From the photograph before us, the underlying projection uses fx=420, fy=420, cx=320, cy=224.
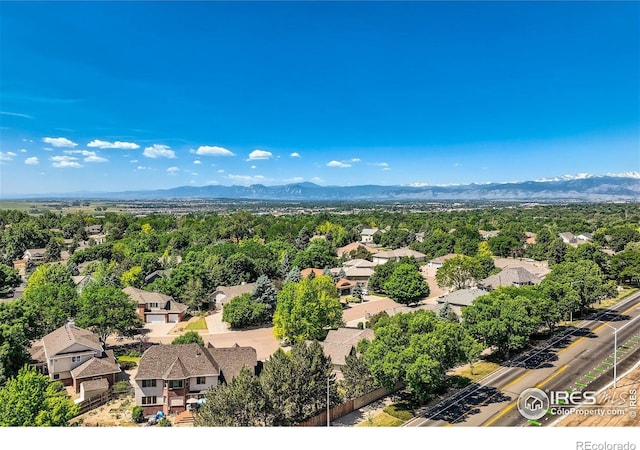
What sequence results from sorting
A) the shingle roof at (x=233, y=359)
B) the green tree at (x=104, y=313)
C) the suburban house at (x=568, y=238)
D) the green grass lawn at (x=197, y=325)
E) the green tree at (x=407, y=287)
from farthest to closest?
the suburban house at (x=568, y=238)
the green tree at (x=407, y=287)
the green grass lawn at (x=197, y=325)
the green tree at (x=104, y=313)
the shingle roof at (x=233, y=359)

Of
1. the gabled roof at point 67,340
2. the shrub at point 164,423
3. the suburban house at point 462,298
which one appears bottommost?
the shrub at point 164,423

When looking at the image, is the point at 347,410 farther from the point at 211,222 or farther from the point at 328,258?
the point at 211,222

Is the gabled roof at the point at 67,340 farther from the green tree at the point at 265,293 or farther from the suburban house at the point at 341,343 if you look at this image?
the suburban house at the point at 341,343

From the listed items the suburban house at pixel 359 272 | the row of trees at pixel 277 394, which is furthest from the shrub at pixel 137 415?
the suburban house at pixel 359 272

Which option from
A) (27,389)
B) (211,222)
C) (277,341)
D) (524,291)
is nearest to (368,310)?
(277,341)

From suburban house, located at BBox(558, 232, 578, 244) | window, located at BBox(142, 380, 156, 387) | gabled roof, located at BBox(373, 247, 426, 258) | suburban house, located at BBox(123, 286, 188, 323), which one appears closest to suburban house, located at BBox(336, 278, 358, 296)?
gabled roof, located at BBox(373, 247, 426, 258)

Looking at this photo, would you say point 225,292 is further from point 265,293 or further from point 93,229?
point 93,229

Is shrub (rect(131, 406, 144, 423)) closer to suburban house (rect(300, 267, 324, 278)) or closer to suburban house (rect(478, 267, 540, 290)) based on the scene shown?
suburban house (rect(300, 267, 324, 278))
